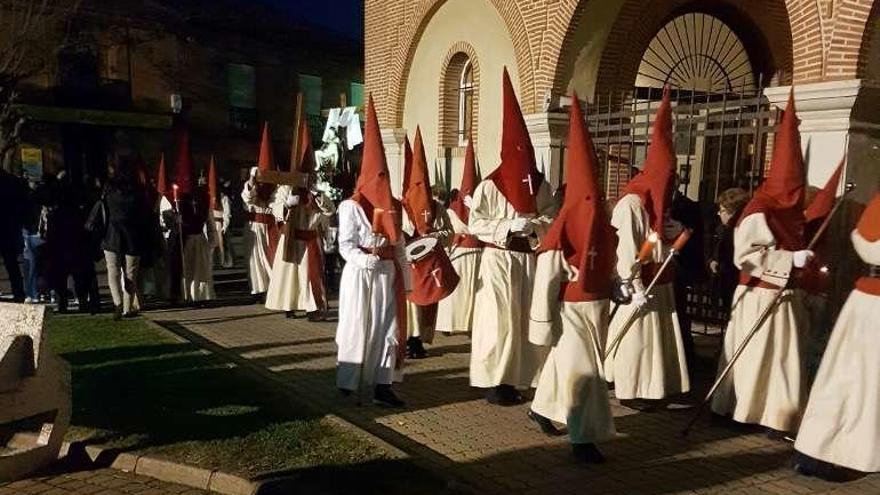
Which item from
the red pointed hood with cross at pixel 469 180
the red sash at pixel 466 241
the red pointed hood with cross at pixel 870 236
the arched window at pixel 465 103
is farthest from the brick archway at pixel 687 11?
the red pointed hood with cross at pixel 870 236

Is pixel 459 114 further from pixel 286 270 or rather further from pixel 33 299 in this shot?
pixel 33 299

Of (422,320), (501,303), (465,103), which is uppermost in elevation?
(465,103)

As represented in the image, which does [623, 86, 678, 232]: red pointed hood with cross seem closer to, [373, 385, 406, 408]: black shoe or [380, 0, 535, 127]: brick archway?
[373, 385, 406, 408]: black shoe

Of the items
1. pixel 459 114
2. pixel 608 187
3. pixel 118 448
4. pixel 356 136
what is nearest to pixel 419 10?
pixel 459 114

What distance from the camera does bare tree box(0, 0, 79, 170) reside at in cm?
1872

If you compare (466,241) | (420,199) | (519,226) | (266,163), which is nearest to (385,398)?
(519,226)

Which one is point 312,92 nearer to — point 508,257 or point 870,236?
point 508,257

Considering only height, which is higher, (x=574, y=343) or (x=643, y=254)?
(x=643, y=254)

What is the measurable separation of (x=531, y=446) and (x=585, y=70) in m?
6.95

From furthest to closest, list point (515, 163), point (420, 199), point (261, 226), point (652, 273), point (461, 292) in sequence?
point (261, 226) → point (461, 292) → point (420, 199) → point (515, 163) → point (652, 273)

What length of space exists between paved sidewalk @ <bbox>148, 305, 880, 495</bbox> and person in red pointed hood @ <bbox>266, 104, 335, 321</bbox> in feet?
6.75

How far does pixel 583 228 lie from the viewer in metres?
4.79

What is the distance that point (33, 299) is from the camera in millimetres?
10961

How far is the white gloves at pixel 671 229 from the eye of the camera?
5875mm
